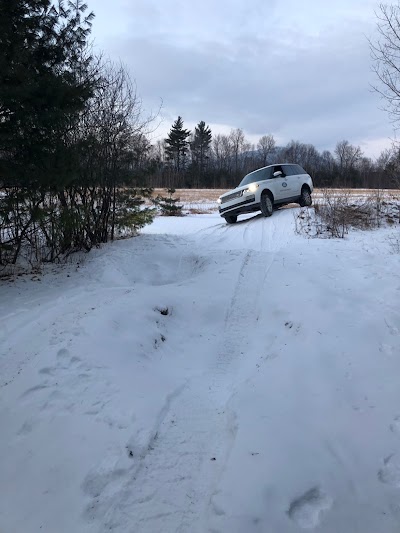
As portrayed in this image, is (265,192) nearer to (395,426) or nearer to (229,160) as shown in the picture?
(395,426)

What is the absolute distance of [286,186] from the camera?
1279 centimetres

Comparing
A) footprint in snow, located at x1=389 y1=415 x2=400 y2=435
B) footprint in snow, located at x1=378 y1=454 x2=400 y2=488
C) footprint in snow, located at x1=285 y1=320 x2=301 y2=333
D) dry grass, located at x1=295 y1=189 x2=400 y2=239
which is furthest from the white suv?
footprint in snow, located at x1=378 y1=454 x2=400 y2=488

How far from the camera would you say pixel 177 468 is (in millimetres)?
2799

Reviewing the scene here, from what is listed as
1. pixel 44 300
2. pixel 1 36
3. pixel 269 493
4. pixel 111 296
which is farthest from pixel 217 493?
pixel 1 36

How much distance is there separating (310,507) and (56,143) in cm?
610

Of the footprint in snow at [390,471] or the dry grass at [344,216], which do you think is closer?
the footprint in snow at [390,471]

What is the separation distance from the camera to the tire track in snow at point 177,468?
2381 mm

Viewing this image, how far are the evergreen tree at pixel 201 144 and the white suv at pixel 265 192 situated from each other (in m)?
54.3

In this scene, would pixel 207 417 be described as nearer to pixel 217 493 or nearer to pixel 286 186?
pixel 217 493

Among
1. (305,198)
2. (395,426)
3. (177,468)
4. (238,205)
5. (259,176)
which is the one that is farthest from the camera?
(305,198)

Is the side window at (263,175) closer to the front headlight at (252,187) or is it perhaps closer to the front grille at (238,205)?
the front headlight at (252,187)

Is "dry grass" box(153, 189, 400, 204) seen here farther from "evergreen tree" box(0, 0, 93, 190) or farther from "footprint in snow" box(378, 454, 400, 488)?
"footprint in snow" box(378, 454, 400, 488)

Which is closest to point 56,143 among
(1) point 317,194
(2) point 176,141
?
(1) point 317,194

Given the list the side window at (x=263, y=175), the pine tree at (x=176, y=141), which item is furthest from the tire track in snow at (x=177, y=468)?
the pine tree at (x=176, y=141)
